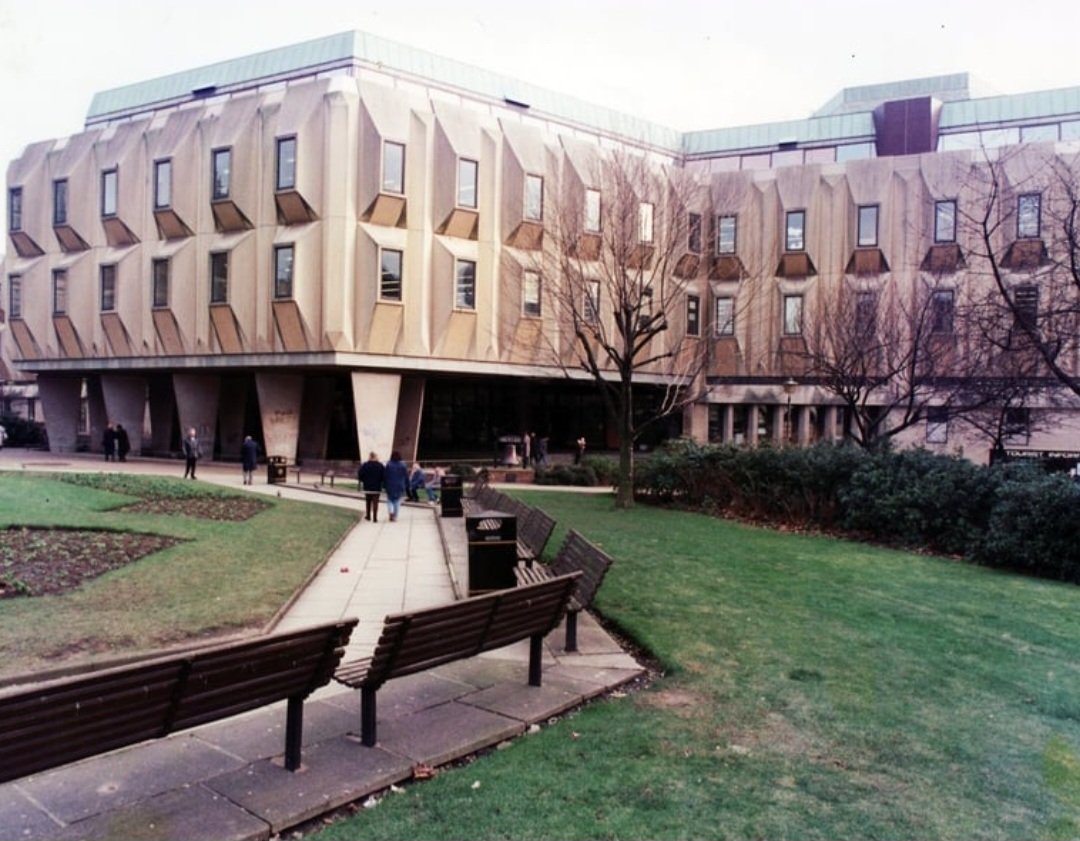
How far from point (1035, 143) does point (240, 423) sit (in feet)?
123

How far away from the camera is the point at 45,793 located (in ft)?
14.2

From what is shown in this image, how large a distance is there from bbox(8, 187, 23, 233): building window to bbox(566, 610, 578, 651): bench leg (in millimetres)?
42030

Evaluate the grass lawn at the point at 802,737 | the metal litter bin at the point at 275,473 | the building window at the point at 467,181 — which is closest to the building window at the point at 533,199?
the building window at the point at 467,181

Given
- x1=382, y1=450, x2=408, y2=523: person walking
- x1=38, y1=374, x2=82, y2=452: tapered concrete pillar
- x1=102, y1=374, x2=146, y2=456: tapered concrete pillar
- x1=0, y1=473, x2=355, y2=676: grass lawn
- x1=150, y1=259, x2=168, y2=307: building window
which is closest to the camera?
x1=0, y1=473, x2=355, y2=676: grass lawn

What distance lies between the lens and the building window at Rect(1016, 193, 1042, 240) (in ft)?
112

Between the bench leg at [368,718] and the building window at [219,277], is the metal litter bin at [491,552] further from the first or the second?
the building window at [219,277]

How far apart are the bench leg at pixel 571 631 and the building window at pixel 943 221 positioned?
35.0 m

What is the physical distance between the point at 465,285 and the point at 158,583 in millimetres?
25054

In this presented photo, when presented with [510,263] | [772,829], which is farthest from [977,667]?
[510,263]

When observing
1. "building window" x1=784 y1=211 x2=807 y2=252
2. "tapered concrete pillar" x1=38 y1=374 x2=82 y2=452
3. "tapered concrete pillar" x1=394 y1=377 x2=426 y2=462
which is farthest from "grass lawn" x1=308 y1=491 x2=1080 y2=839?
"tapered concrete pillar" x1=38 y1=374 x2=82 y2=452

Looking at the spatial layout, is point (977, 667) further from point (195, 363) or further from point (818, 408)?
point (818, 408)

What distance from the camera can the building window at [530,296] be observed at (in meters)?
34.5

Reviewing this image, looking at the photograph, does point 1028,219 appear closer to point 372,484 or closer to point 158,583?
point 372,484

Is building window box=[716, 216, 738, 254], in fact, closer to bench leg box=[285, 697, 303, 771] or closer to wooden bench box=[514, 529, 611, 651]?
wooden bench box=[514, 529, 611, 651]
